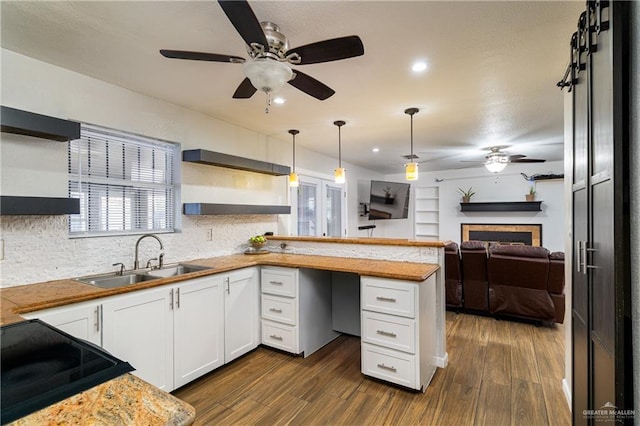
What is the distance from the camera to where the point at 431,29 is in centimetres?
185

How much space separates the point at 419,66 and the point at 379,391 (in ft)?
8.54

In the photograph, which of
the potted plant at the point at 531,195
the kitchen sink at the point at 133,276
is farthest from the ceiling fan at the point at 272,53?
the potted plant at the point at 531,195

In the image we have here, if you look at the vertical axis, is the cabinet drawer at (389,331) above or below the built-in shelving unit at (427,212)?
below

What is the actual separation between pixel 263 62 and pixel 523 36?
1690 millimetres

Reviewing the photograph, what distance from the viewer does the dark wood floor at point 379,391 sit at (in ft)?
6.82

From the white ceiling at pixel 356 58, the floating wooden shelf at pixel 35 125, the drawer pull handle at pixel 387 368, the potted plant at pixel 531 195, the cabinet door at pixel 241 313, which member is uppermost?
the white ceiling at pixel 356 58

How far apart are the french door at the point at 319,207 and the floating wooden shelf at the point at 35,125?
303cm

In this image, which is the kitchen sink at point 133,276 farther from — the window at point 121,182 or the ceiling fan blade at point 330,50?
the ceiling fan blade at point 330,50

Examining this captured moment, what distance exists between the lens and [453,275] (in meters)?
4.10

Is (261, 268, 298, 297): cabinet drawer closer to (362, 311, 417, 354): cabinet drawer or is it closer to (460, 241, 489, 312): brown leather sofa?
(362, 311, 417, 354): cabinet drawer

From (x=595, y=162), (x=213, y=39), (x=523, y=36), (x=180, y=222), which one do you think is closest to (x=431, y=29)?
(x=523, y=36)

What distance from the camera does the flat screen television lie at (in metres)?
6.73

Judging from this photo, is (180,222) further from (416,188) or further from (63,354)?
(416,188)

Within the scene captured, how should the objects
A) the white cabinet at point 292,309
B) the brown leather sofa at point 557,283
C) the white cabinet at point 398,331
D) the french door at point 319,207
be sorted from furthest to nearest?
the french door at point 319,207 → the brown leather sofa at point 557,283 → the white cabinet at point 292,309 → the white cabinet at point 398,331
